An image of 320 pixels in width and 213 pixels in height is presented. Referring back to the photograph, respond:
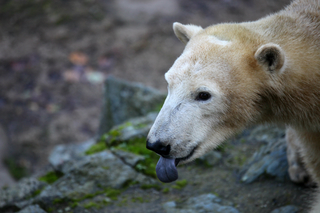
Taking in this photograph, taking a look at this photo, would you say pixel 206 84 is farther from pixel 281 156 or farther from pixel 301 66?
pixel 281 156

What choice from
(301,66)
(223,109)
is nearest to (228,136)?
(223,109)

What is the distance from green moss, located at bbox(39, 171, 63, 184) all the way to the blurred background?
10.8ft

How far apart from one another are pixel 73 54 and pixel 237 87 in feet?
27.5

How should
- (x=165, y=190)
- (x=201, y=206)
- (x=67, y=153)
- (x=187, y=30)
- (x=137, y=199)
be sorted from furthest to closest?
(x=67, y=153), (x=165, y=190), (x=137, y=199), (x=201, y=206), (x=187, y=30)

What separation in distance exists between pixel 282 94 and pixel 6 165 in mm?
7060

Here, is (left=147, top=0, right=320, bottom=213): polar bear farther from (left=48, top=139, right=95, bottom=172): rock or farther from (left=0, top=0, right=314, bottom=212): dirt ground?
(left=0, top=0, right=314, bottom=212): dirt ground

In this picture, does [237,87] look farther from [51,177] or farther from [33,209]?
[51,177]

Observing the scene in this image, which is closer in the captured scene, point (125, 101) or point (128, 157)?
point (128, 157)

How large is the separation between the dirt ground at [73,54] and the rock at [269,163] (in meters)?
5.27

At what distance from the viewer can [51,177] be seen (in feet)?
14.9

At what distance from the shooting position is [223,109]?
269 centimetres

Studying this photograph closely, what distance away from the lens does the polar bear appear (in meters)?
2.61

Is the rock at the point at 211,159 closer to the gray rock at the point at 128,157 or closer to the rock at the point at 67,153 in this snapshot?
the gray rock at the point at 128,157

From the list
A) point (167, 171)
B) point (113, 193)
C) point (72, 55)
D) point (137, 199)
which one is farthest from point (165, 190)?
point (72, 55)
